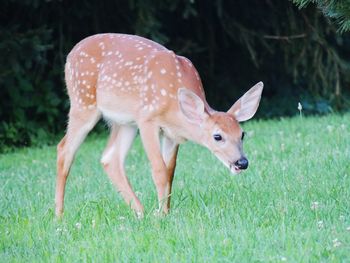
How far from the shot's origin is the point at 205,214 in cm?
651

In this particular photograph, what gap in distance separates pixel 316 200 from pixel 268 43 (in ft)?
30.0

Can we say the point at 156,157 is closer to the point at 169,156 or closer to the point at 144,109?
the point at 169,156

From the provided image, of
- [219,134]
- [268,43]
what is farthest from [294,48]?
[219,134]

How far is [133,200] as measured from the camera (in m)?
7.41

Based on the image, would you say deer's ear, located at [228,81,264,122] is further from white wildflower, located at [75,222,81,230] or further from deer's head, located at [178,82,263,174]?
white wildflower, located at [75,222,81,230]

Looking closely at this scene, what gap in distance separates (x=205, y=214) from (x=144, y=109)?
1.37 meters

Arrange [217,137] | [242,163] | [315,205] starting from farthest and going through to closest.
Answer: [217,137], [242,163], [315,205]

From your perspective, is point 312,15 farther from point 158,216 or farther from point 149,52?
point 158,216

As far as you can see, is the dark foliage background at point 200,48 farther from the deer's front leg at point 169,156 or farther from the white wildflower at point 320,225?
the white wildflower at point 320,225

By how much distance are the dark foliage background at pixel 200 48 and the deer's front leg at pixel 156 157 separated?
566 centimetres

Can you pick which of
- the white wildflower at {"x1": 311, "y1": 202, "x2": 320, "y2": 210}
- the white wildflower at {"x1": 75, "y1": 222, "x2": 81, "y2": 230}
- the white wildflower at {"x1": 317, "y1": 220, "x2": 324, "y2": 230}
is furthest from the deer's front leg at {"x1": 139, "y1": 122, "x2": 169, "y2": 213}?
the white wildflower at {"x1": 317, "y1": 220, "x2": 324, "y2": 230}

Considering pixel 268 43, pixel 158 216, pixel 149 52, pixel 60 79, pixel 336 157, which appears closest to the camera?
pixel 158 216

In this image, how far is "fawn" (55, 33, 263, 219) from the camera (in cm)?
724

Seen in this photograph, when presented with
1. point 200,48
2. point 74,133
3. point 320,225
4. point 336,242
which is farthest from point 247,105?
point 200,48
